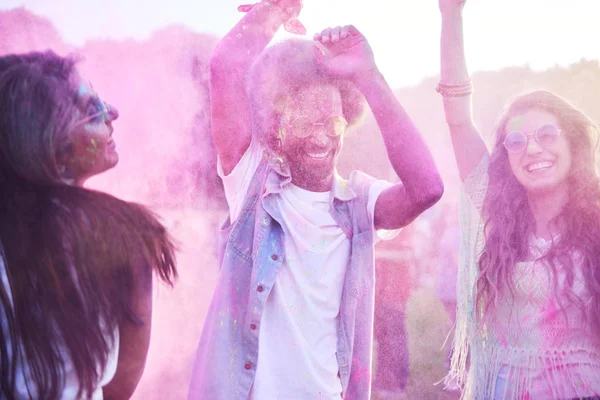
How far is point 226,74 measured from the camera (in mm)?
1845

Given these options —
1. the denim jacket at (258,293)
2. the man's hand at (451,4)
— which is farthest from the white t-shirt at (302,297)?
the man's hand at (451,4)

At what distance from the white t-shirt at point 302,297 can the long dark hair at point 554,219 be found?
38 centimetres

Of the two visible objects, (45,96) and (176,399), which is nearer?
(45,96)

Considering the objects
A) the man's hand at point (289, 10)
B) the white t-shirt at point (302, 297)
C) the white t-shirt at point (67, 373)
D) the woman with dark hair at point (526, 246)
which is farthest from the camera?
the man's hand at point (289, 10)

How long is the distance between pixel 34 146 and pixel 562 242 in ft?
5.15

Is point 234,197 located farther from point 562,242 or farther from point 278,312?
point 562,242

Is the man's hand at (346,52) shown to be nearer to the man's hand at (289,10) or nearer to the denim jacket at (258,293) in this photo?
the man's hand at (289,10)

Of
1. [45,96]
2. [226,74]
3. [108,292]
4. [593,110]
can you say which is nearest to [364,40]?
[226,74]

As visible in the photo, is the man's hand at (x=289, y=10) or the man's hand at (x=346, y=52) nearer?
the man's hand at (x=346, y=52)

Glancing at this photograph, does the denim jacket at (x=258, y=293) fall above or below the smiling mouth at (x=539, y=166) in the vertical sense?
below

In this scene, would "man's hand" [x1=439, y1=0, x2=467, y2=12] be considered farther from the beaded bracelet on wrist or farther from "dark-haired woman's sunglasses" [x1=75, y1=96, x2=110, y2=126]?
"dark-haired woman's sunglasses" [x1=75, y1=96, x2=110, y2=126]

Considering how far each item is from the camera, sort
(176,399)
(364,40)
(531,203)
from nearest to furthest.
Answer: (364,40)
(531,203)
(176,399)

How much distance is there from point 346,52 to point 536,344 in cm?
108

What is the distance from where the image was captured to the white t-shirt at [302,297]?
1685 millimetres
